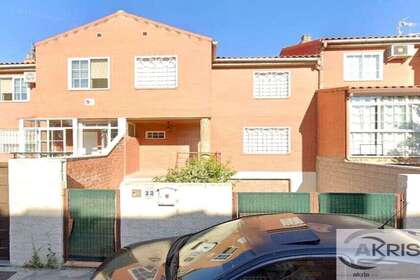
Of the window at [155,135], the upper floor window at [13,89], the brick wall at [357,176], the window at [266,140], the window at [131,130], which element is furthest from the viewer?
the upper floor window at [13,89]

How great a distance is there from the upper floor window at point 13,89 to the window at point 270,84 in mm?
11748

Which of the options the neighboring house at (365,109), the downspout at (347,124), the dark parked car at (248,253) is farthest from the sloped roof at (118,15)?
the dark parked car at (248,253)

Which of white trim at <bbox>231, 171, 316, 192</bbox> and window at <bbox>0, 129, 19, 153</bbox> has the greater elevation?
window at <bbox>0, 129, 19, 153</bbox>

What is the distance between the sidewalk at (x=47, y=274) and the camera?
5.00 metres

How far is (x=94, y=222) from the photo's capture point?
5.37m

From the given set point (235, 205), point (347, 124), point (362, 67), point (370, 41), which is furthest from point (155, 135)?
point (235, 205)

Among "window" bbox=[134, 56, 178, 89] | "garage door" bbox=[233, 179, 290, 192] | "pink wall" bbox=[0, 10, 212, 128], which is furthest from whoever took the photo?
"garage door" bbox=[233, 179, 290, 192]

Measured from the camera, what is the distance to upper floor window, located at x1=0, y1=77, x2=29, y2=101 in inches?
624

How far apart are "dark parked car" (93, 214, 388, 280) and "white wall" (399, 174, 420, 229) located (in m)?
2.49

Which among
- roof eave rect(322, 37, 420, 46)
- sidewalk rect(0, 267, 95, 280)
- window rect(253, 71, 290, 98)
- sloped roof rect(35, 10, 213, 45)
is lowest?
sidewalk rect(0, 267, 95, 280)

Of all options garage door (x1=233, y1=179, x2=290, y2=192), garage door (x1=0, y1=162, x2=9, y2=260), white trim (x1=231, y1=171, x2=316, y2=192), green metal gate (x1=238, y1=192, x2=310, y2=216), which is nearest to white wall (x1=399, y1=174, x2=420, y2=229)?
green metal gate (x1=238, y1=192, x2=310, y2=216)

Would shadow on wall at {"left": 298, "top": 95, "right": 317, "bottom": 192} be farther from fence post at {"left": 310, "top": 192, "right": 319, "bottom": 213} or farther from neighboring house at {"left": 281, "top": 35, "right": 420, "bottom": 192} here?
fence post at {"left": 310, "top": 192, "right": 319, "bottom": 213}

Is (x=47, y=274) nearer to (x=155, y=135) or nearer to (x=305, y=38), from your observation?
(x=155, y=135)

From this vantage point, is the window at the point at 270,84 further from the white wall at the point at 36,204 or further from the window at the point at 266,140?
the white wall at the point at 36,204
